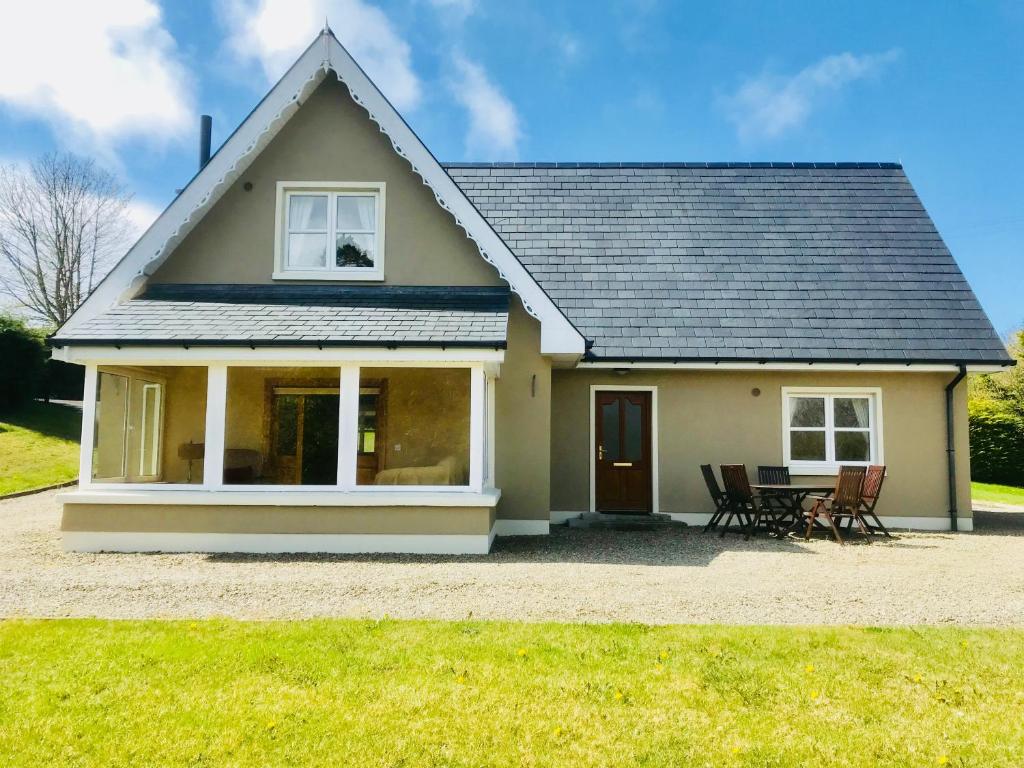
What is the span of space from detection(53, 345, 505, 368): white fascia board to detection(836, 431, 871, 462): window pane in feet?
25.2

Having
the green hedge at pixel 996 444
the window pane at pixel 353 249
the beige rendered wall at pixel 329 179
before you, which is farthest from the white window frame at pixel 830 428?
the green hedge at pixel 996 444

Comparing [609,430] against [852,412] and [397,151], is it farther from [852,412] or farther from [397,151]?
[397,151]

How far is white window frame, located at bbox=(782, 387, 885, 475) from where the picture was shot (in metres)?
13.7

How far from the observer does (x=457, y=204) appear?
11453 millimetres

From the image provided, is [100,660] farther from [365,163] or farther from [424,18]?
[424,18]

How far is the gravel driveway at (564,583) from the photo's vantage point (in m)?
6.92

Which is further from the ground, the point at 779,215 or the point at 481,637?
the point at 779,215

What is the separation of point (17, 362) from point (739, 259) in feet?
78.3

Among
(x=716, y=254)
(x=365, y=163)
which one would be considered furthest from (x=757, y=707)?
(x=716, y=254)

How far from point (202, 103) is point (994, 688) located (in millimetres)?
17901

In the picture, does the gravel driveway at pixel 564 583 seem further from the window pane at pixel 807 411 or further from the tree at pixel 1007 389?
the tree at pixel 1007 389

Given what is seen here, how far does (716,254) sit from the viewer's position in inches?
615

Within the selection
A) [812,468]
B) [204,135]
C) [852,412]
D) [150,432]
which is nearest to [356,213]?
[150,432]

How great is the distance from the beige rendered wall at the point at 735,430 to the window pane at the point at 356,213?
15.1 ft
